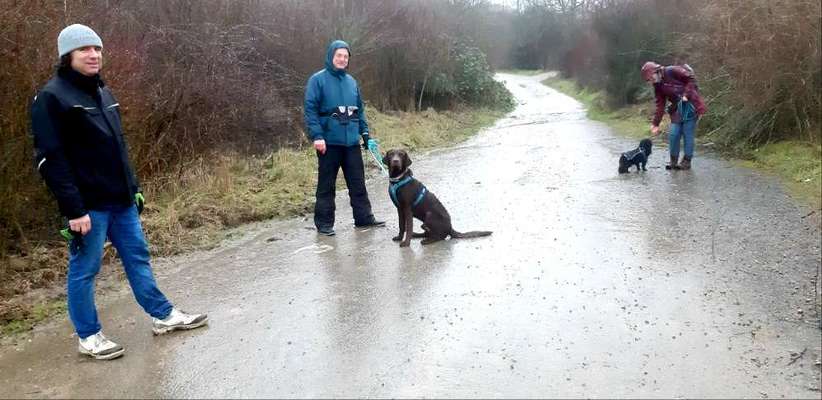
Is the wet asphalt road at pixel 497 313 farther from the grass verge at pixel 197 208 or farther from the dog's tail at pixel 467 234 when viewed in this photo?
the grass verge at pixel 197 208

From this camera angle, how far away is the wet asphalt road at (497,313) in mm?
4227

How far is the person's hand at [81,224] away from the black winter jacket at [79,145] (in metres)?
0.03

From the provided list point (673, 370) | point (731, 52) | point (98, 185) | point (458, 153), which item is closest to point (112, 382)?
point (98, 185)

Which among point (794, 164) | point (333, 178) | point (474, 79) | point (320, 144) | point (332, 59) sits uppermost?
point (332, 59)

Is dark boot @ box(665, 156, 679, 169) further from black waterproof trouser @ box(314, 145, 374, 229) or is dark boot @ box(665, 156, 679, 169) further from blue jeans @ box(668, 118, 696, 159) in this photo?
black waterproof trouser @ box(314, 145, 374, 229)

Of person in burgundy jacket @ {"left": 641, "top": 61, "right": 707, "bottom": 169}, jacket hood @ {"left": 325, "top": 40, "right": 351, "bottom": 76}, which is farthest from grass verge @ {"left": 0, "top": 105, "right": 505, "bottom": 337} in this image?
person in burgundy jacket @ {"left": 641, "top": 61, "right": 707, "bottom": 169}

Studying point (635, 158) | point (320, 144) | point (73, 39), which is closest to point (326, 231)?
point (320, 144)

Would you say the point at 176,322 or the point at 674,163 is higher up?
the point at 176,322

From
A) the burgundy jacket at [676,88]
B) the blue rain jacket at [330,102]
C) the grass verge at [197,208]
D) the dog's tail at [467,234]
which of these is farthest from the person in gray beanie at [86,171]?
the burgundy jacket at [676,88]

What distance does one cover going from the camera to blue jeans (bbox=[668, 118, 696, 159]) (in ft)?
36.8

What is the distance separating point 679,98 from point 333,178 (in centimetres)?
626

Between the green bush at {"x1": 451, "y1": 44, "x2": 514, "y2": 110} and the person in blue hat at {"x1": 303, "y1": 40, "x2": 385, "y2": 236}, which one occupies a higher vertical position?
the person in blue hat at {"x1": 303, "y1": 40, "x2": 385, "y2": 236}

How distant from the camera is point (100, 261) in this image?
16.0 ft

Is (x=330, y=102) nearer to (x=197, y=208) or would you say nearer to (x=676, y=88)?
(x=197, y=208)
